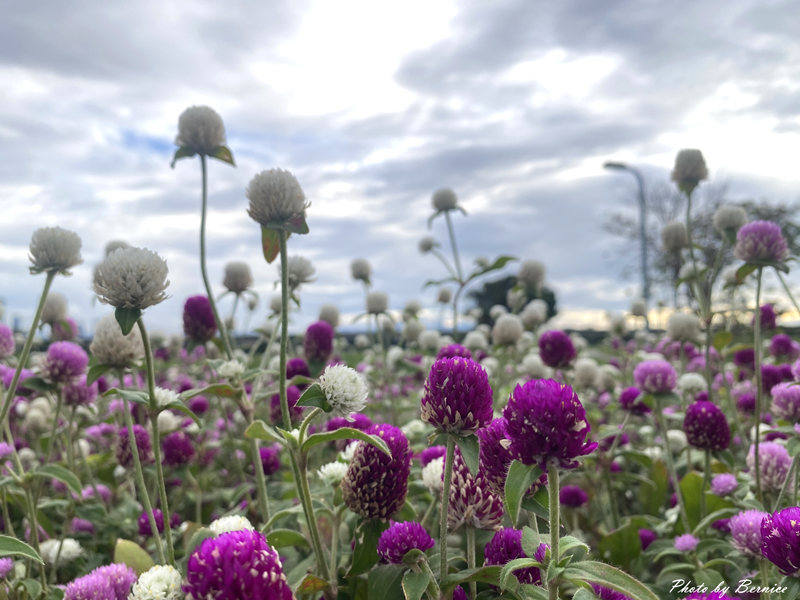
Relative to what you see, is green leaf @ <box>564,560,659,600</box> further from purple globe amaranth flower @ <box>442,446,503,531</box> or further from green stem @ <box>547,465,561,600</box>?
purple globe amaranth flower @ <box>442,446,503,531</box>

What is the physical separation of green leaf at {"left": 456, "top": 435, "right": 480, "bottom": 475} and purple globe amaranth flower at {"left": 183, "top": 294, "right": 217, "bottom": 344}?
170 centimetres

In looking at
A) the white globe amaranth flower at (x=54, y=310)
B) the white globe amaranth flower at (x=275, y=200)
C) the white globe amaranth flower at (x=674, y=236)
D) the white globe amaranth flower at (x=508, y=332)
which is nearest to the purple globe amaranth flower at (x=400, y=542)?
the white globe amaranth flower at (x=275, y=200)

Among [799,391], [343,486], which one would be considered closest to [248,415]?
[343,486]

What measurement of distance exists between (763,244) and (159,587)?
8.28ft

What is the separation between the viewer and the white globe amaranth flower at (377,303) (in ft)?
15.6

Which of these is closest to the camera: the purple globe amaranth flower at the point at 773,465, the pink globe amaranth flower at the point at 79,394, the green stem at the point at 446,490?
the green stem at the point at 446,490

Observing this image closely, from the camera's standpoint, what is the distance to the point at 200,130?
219 cm

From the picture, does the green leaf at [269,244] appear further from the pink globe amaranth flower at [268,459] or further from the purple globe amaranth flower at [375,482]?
the pink globe amaranth flower at [268,459]

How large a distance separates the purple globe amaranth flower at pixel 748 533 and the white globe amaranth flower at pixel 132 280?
171 cm

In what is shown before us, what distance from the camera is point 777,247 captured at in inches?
97.5

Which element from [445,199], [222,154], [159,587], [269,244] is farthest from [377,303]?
[159,587]

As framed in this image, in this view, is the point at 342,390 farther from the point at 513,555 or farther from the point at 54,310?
the point at 54,310

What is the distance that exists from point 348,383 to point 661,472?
2.47 m

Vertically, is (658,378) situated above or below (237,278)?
below
